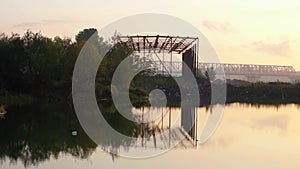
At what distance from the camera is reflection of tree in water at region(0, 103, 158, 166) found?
12.3 metres

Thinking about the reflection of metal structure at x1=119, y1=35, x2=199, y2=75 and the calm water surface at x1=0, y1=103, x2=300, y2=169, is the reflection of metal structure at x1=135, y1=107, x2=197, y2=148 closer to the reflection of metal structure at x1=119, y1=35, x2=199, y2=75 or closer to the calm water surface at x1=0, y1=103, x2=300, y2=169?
the calm water surface at x1=0, y1=103, x2=300, y2=169

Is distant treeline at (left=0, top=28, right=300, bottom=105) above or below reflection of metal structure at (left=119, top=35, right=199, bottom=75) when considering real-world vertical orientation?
below

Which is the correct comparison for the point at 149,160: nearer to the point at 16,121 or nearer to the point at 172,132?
the point at 172,132

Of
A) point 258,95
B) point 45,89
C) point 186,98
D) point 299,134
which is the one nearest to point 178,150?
point 299,134

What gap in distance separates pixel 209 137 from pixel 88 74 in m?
15.7

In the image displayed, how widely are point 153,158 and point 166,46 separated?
87.0 ft

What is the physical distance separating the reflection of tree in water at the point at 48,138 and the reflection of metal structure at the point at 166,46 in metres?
13.8

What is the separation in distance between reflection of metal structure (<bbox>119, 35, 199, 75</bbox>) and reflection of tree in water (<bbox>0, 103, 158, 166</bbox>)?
45.2 feet

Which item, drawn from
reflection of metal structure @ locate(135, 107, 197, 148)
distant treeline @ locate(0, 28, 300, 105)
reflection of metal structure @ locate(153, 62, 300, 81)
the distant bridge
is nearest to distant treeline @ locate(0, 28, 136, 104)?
distant treeline @ locate(0, 28, 300, 105)

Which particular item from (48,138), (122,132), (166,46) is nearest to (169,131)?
(122,132)

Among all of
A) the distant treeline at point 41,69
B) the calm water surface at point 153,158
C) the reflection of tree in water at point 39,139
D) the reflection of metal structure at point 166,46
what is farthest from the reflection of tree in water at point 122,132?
the reflection of metal structure at point 166,46

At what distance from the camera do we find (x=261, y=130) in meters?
18.9

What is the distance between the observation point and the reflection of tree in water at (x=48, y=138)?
1234 cm

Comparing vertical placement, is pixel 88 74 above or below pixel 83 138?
above
